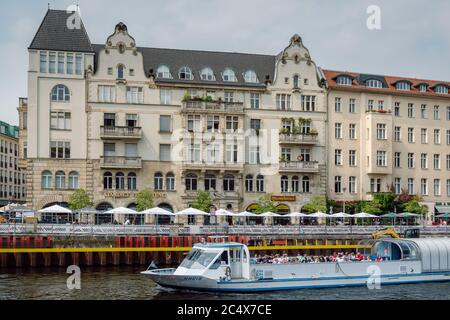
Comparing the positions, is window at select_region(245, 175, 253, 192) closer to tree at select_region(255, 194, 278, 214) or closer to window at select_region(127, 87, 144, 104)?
tree at select_region(255, 194, 278, 214)

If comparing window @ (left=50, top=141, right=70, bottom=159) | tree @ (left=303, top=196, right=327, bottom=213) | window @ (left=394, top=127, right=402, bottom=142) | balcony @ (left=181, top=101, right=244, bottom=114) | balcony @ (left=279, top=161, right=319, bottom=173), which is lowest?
tree @ (left=303, top=196, right=327, bottom=213)

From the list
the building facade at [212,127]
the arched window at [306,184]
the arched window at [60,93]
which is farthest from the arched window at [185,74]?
the arched window at [306,184]

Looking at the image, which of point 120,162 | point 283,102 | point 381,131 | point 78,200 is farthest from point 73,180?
point 381,131

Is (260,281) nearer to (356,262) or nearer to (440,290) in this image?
(356,262)

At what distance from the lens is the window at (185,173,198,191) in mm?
84562

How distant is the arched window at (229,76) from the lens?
87812 millimetres

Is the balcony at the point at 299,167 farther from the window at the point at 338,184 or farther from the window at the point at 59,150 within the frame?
the window at the point at 59,150

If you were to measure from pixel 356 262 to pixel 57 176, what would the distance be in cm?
4612

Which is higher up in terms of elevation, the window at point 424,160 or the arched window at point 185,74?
the arched window at point 185,74

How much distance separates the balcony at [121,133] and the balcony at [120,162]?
8.68 feet

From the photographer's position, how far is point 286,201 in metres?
87.6

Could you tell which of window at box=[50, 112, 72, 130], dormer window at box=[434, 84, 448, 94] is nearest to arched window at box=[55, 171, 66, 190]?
window at box=[50, 112, 72, 130]

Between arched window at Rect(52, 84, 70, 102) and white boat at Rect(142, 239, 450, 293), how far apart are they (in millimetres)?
44025
